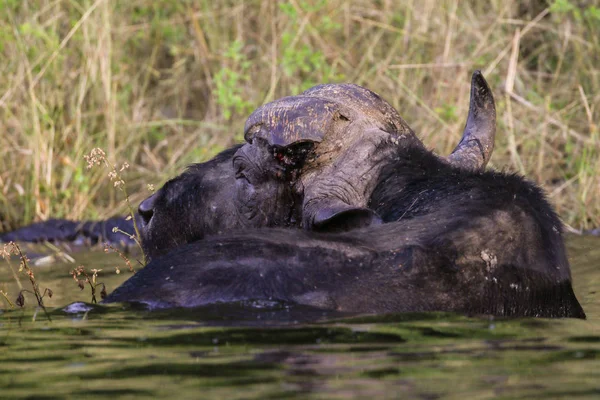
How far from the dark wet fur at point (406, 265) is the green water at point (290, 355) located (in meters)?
0.11

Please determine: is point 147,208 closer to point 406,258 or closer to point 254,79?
point 406,258

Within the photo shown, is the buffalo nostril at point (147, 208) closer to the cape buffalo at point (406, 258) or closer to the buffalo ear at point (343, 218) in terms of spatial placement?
the cape buffalo at point (406, 258)

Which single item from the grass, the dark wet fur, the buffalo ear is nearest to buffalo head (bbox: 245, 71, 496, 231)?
the buffalo ear

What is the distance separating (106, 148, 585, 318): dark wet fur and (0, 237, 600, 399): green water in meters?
0.11

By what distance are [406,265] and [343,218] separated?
0.59 metres

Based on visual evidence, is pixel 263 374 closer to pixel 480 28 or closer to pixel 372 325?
pixel 372 325

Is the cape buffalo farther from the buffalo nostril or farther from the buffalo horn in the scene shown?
the buffalo nostril

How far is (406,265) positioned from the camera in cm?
418

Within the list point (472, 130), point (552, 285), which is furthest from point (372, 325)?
point (472, 130)

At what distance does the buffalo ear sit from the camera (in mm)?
4652

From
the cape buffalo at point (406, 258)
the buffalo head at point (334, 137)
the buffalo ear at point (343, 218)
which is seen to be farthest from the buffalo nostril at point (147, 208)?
the buffalo ear at point (343, 218)

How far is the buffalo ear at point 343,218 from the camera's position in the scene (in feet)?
15.3

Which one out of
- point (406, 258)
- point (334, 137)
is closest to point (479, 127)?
point (334, 137)

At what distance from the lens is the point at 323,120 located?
536 centimetres
